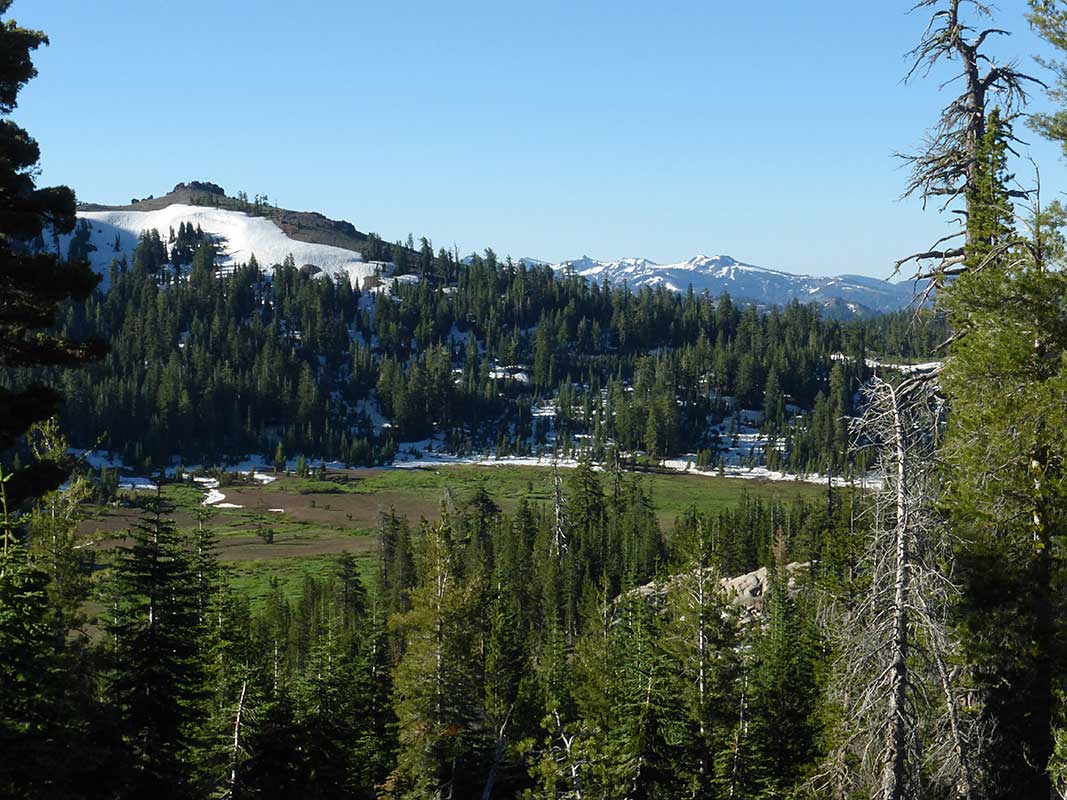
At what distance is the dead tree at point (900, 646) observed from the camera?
12.7 meters

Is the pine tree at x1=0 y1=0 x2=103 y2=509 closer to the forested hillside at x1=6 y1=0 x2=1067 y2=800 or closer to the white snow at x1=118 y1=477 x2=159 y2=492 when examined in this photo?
the forested hillside at x1=6 y1=0 x2=1067 y2=800

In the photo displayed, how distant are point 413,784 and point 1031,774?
22722 millimetres

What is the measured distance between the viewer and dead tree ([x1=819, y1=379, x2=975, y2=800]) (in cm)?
1272

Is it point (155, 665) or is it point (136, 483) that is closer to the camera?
point (155, 665)

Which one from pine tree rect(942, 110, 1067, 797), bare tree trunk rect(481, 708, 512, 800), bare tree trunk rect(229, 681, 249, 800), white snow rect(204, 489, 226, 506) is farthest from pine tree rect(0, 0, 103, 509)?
white snow rect(204, 489, 226, 506)

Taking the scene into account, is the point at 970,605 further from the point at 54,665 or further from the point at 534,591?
the point at 534,591

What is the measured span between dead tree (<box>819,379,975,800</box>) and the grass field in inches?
2866

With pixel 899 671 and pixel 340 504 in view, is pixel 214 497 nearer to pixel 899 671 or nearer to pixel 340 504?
pixel 340 504

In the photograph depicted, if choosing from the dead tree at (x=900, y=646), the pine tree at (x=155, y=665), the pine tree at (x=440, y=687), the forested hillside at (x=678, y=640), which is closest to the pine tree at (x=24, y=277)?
the forested hillside at (x=678, y=640)

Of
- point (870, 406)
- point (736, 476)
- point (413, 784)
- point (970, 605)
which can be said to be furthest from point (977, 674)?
point (736, 476)

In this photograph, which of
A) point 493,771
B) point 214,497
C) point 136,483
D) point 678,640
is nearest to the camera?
point 678,640

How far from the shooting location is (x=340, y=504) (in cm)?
14100

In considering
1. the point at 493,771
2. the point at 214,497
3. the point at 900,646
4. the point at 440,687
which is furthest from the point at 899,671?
the point at 214,497

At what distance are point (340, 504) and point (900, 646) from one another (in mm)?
134373
